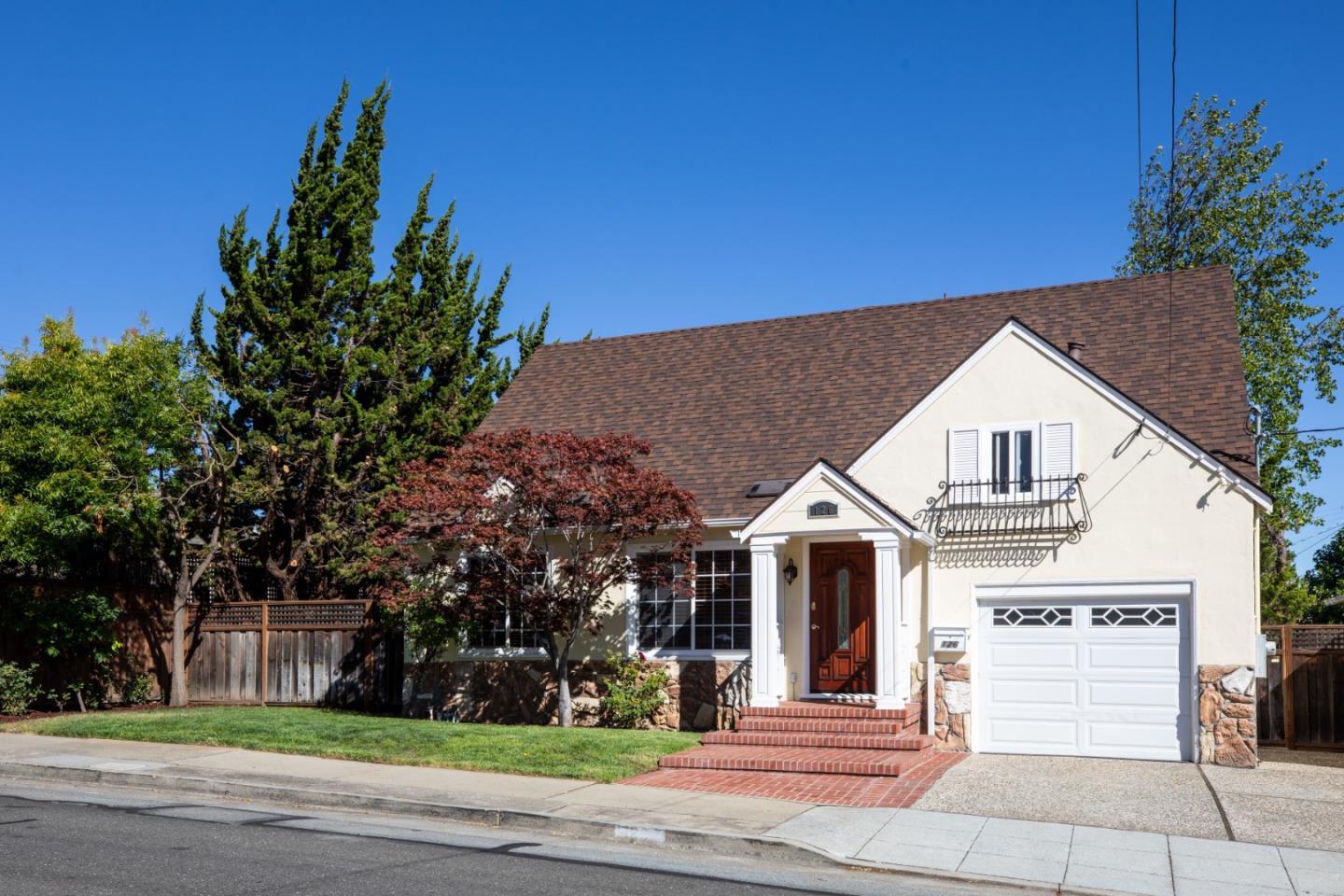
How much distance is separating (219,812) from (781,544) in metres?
8.19

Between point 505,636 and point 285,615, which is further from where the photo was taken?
point 285,615

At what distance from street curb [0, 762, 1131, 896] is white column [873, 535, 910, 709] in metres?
5.95

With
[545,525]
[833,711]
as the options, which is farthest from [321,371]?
[833,711]

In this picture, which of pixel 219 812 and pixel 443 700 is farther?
pixel 443 700

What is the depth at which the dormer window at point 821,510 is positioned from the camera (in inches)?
643

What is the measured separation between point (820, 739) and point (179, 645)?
11588 millimetres

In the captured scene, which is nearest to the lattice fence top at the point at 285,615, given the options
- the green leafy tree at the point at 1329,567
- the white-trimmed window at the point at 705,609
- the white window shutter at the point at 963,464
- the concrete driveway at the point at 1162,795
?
the white-trimmed window at the point at 705,609

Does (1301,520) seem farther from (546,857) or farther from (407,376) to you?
(546,857)

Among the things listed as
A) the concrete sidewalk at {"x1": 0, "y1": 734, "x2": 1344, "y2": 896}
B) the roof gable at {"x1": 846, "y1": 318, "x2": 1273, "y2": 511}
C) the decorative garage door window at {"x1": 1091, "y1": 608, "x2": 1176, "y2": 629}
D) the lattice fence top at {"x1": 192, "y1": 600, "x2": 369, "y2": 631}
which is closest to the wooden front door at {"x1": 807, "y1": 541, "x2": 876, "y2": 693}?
the roof gable at {"x1": 846, "y1": 318, "x2": 1273, "y2": 511}

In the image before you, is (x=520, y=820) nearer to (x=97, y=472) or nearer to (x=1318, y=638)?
(x=97, y=472)

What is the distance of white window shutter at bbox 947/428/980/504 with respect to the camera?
55.3 feet

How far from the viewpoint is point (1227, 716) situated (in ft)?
49.9

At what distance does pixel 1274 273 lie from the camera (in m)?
27.8

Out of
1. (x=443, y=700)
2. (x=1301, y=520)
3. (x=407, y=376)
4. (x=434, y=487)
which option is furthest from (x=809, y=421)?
(x=1301, y=520)
